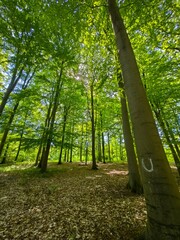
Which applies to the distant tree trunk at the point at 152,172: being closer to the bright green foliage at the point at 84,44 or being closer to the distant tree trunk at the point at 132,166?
the bright green foliage at the point at 84,44

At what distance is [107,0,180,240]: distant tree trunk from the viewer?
1958mm

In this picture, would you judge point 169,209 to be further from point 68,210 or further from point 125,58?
point 68,210

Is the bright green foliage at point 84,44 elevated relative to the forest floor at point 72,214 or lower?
elevated

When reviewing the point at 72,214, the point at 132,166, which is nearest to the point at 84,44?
the point at 132,166

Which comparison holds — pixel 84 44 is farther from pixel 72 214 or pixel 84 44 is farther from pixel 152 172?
pixel 72 214

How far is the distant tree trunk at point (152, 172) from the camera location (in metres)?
1.96

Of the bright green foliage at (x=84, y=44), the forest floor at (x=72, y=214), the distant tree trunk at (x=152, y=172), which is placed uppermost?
the bright green foliage at (x=84, y=44)

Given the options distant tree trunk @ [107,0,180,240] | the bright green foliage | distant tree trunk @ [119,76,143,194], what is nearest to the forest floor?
distant tree trunk @ [119,76,143,194]

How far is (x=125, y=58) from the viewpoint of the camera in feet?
8.75

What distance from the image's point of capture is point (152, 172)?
211cm

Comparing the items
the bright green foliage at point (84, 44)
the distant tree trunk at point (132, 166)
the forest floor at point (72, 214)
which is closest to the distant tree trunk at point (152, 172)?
Result: the forest floor at point (72, 214)

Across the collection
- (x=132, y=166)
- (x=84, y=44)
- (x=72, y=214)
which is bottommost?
(x=72, y=214)

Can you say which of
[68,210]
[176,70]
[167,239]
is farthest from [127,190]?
[176,70]

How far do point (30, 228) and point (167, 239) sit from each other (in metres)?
2.90
